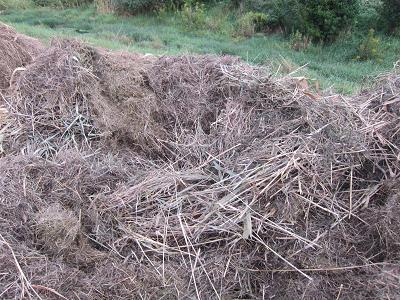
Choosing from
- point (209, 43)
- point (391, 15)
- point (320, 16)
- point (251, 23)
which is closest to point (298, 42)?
point (320, 16)

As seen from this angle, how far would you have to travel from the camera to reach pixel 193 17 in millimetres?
9945

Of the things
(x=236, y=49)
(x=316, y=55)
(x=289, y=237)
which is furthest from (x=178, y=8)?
(x=289, y=237)

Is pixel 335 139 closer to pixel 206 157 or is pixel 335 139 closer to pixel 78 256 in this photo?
pixel 206 157

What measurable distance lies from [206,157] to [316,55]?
16.7 ft

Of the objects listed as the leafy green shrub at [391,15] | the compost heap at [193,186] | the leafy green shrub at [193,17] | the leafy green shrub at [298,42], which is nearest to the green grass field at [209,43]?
the leafy green shrub at [298,42]

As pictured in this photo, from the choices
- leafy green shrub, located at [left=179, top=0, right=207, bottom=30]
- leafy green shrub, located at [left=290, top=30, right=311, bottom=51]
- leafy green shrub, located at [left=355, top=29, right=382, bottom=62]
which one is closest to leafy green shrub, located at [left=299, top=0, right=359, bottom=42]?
leafy green shrub, located at [left=290, top=30, right=311, bottom=51]

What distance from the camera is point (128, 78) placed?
13.2ft

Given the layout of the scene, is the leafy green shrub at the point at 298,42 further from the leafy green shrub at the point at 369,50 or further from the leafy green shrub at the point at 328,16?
the leafy green shrub at the point at 369,50

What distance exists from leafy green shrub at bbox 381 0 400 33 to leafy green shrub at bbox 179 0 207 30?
3403 mm

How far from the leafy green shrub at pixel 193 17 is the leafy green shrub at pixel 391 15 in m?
3.40

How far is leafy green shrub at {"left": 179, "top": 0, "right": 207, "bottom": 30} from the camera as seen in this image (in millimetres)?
9742

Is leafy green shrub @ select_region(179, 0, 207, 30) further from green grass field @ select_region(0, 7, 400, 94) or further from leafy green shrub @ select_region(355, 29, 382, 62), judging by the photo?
leafy green shrub @ select_region(355, 29, 382, 62)

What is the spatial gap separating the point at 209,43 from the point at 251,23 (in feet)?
4.12

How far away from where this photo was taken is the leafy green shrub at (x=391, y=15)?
848 centimetres
